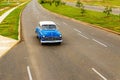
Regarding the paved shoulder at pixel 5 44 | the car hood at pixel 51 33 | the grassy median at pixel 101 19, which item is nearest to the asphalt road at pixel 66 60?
the paved shoulder at pixel 5 44

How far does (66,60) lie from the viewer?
691 inches

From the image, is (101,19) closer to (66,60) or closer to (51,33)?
(51,33)

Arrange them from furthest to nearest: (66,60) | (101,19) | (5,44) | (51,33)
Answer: (101,19) → (5,44) → (51,33) → (66,60)

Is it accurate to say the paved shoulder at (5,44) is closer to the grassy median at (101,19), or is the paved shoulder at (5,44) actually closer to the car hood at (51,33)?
the car hood at (51,33)

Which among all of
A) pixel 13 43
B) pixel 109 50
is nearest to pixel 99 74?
pixel 109 50

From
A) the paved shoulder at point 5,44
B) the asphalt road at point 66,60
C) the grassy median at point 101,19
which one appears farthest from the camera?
the grassy median at point 101,19

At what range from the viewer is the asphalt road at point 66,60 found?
14.5 m

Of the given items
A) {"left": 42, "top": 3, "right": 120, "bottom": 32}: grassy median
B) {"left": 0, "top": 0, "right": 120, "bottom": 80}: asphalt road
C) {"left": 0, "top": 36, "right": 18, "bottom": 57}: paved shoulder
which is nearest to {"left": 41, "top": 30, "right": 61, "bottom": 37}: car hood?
{"left": 0, "top": 0, "right": 120, "bottom": 80}: asphalt road

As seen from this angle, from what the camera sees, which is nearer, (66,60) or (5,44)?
(66,60)

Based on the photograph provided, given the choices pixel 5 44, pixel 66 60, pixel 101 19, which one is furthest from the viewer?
pixel 101 19

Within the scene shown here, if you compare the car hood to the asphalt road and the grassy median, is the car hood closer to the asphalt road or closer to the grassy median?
the asphalt road

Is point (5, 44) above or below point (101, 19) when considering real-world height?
above

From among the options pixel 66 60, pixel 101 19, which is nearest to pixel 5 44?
pixel 66 60

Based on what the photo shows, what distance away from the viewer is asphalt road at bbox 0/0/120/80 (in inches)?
570
